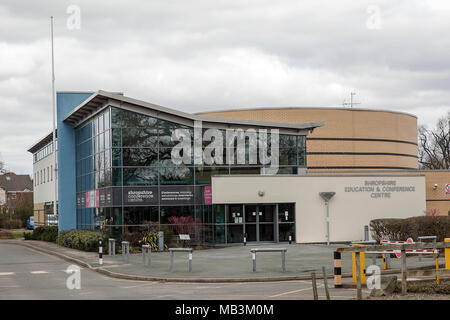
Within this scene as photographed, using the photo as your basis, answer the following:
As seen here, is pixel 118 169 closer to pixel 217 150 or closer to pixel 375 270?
pixel 217 150

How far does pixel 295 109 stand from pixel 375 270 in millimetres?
44135

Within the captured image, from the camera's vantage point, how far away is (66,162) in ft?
146

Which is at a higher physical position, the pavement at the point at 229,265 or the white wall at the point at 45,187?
the white wall at the point at 45,187

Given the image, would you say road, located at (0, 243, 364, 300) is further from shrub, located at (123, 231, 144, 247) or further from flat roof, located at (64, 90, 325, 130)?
flat roof, located at (64, 90, 325, 130)

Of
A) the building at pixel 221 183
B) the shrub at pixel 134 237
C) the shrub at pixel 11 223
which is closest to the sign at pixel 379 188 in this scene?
the building at pixel 221 183

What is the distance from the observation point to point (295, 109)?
198 feet

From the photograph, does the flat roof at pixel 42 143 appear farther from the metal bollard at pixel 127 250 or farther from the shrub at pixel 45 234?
the metal bollard at pixel 127 250

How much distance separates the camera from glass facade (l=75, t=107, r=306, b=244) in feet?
114

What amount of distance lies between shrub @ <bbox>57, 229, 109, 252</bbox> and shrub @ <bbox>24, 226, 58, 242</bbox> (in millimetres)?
5770

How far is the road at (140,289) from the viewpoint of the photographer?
15.4m

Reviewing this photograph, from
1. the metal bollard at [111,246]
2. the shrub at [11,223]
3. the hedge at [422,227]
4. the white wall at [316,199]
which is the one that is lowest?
the shrub at [11,223]

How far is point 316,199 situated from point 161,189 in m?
8.29

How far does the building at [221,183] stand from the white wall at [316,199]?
53mm

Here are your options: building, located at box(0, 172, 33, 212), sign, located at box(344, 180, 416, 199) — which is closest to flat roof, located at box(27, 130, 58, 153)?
sign, located at box(344, 180, 416, 199)
